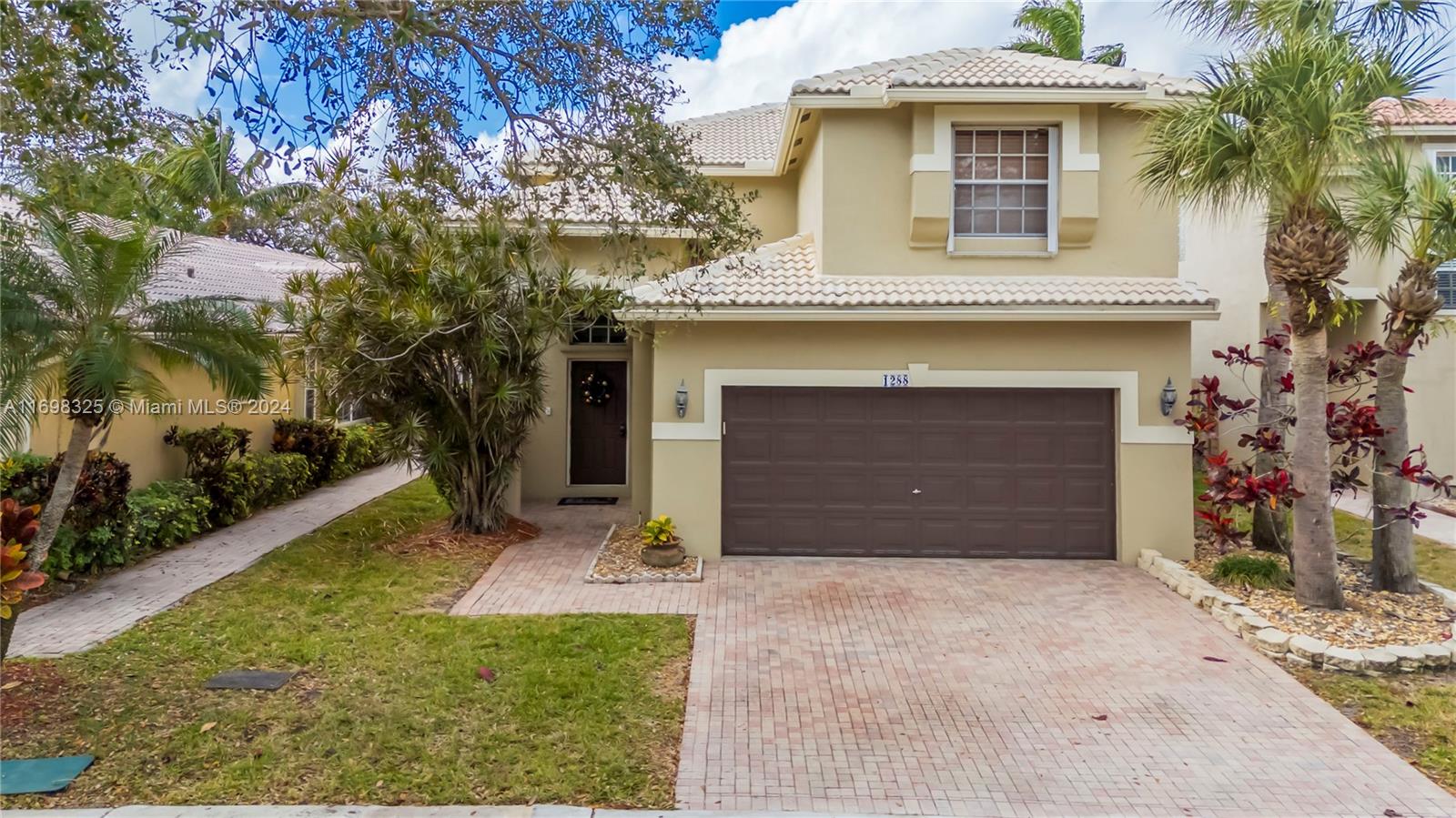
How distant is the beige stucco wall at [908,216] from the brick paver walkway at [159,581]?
8.83 m

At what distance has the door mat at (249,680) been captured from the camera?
6.64 metres

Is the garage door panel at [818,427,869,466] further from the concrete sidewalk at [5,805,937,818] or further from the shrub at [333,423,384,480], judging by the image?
the shrub at [333,423,384,480]

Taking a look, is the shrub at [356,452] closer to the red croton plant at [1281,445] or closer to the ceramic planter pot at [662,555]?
the ceramic planter pot at [662,555]

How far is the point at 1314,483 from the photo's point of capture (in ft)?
27.4

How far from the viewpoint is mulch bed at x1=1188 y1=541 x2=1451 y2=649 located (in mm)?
7629

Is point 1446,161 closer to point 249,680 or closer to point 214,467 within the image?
point 249,680

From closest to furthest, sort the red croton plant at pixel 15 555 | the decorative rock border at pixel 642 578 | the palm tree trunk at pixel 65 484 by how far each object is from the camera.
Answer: the red croton plant at pixel 15 555 < the palm tree trunk at pixel 65 484 < the decorative rock border at pixel 642 578

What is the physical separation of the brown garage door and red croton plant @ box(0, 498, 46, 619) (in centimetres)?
727

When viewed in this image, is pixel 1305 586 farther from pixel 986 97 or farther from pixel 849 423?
pixel 986 97

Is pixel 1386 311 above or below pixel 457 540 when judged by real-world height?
above

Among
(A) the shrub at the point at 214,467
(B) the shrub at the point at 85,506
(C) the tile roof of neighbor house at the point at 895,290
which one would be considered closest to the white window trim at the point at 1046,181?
(C) the tile roof of neighbor house at the point at 895,290

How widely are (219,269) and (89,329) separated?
32.1 ft

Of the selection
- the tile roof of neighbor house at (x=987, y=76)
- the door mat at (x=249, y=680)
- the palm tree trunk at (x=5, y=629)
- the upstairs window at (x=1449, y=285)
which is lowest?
the door mat at (x=249, y=680)

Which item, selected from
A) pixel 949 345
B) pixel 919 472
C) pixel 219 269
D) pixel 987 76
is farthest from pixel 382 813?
pixel 219 269
